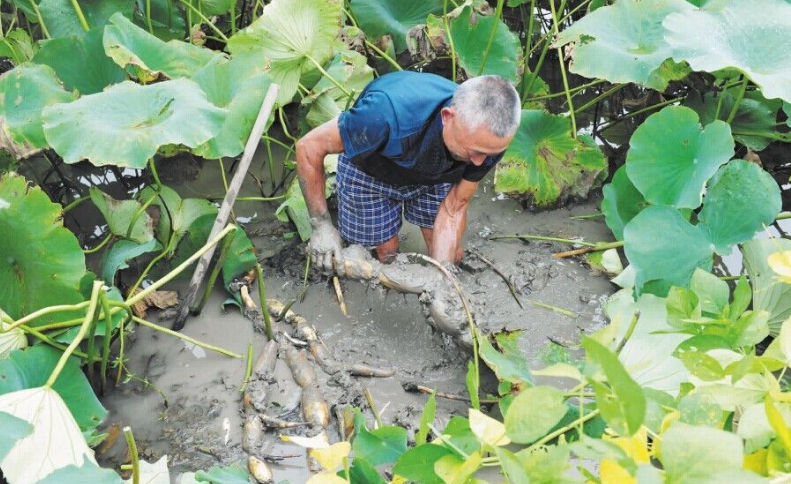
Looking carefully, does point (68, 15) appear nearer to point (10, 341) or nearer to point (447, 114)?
point (10, 341)

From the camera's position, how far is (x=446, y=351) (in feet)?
8.31

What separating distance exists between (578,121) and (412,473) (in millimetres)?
2676

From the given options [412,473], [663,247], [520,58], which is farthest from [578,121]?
[412,473]

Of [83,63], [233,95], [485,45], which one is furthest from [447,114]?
[83,63]

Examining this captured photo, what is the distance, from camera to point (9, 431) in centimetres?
146

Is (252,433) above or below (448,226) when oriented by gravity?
below

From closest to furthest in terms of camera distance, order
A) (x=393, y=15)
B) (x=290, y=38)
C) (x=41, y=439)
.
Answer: (x=41, y=439), (x=290, y=38), (x=393, y=15)

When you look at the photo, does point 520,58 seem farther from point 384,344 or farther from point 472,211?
point 384,344

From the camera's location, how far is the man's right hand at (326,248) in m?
2.67

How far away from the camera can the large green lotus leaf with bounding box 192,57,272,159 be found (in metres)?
2.51

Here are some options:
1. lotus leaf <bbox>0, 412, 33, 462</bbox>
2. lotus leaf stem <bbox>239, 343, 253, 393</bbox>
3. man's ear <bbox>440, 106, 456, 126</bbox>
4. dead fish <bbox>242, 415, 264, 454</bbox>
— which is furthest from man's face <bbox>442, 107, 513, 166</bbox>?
lotus leaf <bbox>0, 412, 33, 462</bbox>

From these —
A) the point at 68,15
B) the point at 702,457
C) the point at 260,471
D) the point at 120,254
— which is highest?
the point at 702,457

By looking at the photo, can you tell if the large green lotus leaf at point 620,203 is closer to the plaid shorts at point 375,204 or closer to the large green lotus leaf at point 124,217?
the plaid shorts at point 375,204

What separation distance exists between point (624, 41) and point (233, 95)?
1.45 metres
